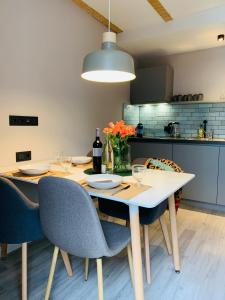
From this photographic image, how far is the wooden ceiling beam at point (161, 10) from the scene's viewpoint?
2592mm

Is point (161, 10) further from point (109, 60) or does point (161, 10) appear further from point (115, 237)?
point (115, 237)

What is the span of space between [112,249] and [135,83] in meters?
3.21

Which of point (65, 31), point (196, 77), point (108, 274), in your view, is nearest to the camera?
point (108, 274)

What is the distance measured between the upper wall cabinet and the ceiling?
341mm

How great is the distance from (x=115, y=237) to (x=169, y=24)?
278 cm

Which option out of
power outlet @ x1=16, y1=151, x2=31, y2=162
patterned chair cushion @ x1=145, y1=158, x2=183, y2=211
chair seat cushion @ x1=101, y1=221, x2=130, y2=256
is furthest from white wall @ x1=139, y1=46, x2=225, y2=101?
chair seat cushion @ x1=101, y1=221, x2=130, y2=256

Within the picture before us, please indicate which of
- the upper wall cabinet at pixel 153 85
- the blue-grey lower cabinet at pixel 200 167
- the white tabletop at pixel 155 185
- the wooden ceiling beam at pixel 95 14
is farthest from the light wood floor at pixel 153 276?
the wooden ceiling beam at pixel 95 14

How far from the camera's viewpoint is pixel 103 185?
133 cm

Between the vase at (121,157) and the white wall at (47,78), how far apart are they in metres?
0.97

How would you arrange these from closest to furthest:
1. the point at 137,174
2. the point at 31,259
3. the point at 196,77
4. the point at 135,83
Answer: the point at 137,174, the point at 31,259, the point at 196,77, the point at 135,83

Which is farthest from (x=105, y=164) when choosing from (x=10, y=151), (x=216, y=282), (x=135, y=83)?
(x=135, y=83)

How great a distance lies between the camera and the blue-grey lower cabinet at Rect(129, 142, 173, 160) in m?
3.39

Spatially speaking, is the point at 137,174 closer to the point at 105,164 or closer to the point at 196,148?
the point at 105,164

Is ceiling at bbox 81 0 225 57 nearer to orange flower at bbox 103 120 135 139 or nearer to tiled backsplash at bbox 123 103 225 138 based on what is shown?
tiled backsplash at bbox 123 103 225 138
